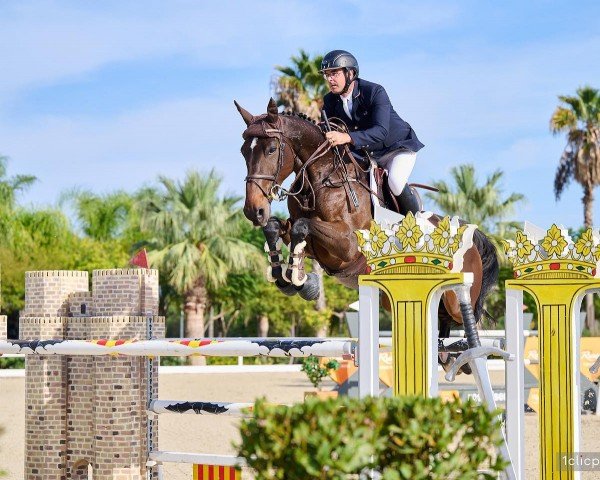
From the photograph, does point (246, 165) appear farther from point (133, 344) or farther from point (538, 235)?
point (538, 235)

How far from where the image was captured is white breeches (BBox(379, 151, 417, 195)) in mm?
6418

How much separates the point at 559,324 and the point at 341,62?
2282 mm

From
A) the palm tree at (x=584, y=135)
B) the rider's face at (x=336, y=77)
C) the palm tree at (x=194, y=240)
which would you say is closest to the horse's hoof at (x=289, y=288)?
the rider's face at (x=336, y=77)

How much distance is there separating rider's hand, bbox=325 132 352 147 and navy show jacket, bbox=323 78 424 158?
6 cm

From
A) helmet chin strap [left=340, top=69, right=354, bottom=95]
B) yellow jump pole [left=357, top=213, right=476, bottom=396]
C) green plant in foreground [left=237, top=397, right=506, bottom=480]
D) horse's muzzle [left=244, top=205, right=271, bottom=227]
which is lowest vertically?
green plant in foreground [left=237, top=397, right=506, bottom=480]

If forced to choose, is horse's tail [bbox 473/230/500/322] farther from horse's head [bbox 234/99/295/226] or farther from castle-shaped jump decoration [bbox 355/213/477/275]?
castle-shaped jump decoration [bbox 355/213/477/275]

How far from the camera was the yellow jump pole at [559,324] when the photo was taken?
4.85 m

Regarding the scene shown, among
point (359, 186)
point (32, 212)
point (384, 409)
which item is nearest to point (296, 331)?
point (32, 212)

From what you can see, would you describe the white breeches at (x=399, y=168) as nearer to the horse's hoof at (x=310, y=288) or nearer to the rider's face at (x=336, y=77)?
the rider's face at (x=336, y=77)

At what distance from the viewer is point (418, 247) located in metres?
4.19

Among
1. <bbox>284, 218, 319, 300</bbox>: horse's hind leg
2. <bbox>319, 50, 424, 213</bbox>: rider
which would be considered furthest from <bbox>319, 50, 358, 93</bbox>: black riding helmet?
<bbox>284, 218, 319, 300</bbox>: horse's hind leg

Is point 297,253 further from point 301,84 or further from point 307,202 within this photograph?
point 301,84

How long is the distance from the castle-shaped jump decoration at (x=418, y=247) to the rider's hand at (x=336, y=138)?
196 cm

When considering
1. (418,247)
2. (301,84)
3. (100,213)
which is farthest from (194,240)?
(418,247)
